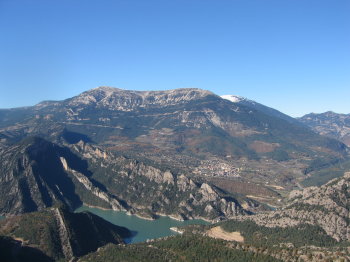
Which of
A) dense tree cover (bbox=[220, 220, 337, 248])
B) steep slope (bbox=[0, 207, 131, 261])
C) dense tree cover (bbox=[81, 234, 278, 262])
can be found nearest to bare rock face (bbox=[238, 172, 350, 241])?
dense tree cover (bbox=[220, 220, 337, 248])

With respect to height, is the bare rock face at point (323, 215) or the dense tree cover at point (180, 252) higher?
the bare rock face at point (323, 215)

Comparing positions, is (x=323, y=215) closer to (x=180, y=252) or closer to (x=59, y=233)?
(x=180, y=252)

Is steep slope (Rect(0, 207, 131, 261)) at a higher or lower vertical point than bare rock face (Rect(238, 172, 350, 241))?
lower

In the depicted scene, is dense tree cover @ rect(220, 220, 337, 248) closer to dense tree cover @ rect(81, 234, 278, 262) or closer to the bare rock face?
the bare rock face

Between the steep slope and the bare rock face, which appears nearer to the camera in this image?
the steep slope

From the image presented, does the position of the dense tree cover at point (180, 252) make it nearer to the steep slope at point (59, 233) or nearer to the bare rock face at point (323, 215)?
the steep slope at point (59, 233)

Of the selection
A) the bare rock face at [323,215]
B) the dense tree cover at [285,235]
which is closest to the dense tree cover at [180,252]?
the dense tree cover at [285,235]

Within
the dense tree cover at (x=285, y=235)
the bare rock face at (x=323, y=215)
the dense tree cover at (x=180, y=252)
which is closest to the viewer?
the dense tree cover at (x=180, y=252)

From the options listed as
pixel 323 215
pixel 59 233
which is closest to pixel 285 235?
pixel 323 215

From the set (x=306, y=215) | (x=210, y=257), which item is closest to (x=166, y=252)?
(x=210, y=257)
